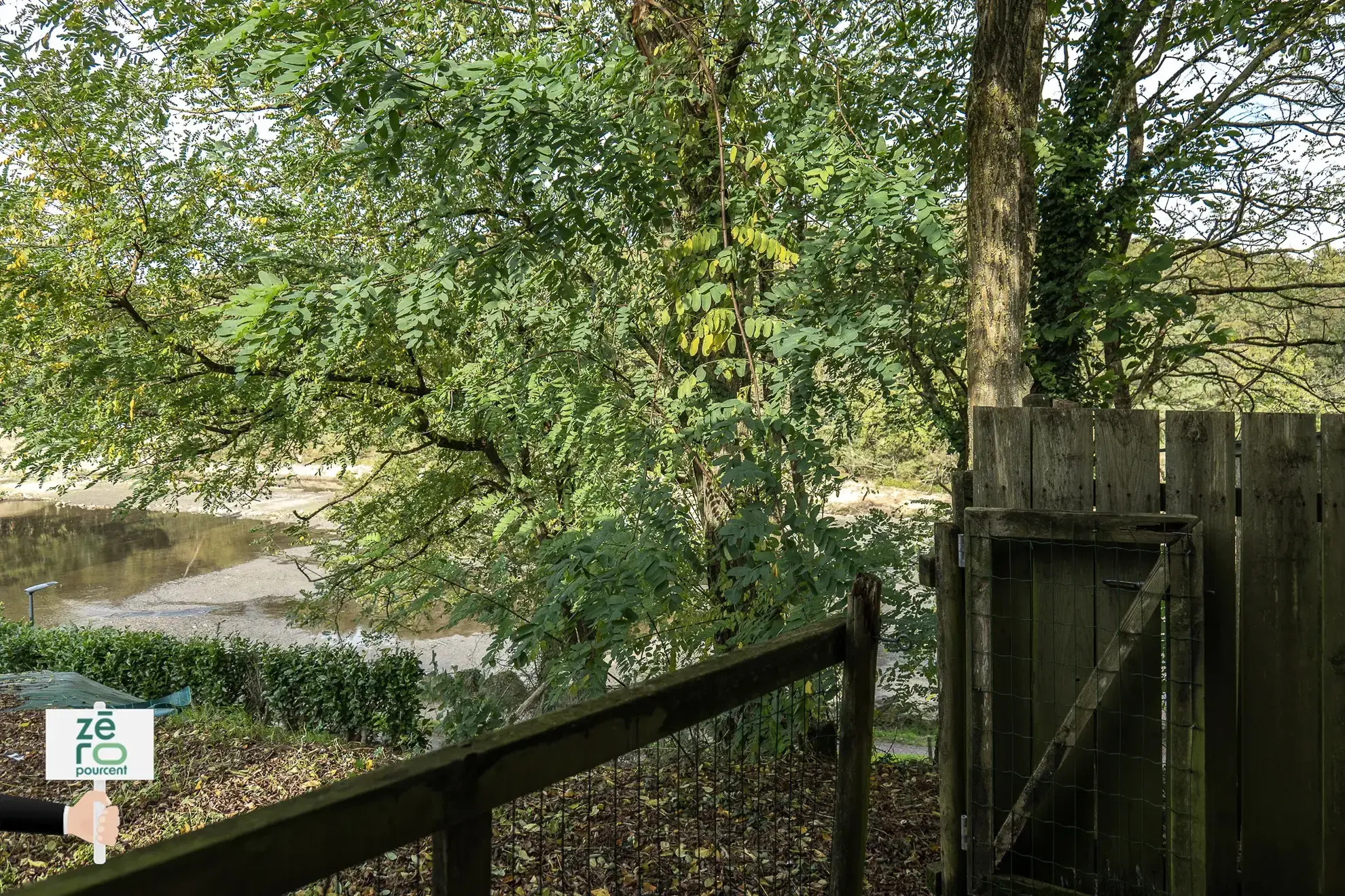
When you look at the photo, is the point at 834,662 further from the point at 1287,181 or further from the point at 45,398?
the point at 1287,181

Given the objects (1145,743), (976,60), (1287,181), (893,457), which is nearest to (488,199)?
(976,60)

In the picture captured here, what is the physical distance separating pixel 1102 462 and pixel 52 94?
772 centimetres

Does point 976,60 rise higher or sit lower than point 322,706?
higher

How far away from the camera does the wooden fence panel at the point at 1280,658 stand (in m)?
2.57

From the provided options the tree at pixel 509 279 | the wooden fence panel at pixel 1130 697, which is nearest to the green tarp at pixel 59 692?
the tree at pixel 509 279

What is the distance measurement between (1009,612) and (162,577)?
1026 inches

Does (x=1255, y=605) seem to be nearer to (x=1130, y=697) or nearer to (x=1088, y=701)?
(x=1130, y=697)

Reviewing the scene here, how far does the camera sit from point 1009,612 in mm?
2832

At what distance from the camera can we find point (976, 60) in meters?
4.15

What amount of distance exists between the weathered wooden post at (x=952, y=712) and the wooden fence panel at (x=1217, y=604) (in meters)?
0.69

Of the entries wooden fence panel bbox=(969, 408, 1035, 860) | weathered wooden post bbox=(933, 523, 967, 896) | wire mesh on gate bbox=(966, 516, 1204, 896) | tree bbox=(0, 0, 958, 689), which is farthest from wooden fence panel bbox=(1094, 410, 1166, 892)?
tree bbox=(0, 0, 958, 689)

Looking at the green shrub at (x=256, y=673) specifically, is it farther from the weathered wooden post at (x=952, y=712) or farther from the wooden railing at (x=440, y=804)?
the wooden railing at (x=440, y=804)

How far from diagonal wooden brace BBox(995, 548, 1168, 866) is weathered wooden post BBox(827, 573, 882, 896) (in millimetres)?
609

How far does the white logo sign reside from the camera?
322cm
